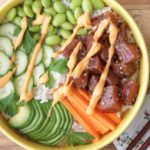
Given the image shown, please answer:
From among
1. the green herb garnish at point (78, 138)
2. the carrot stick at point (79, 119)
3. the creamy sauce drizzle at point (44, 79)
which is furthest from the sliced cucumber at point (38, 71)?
the green herb garnish at point (78, 138)

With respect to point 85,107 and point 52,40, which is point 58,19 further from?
point 85,107

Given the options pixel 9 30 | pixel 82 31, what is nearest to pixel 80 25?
pixel 82 31

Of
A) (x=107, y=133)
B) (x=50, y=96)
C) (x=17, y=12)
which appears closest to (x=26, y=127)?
(x=50, y=96)

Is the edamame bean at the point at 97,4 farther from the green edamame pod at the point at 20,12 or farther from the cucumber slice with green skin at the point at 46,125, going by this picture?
the cucumber slice with green skin at the point at 46,125

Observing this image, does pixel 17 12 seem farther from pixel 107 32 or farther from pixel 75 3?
pixel 107 32

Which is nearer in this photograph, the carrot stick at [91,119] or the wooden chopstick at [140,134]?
the carrot stick at [91,119]

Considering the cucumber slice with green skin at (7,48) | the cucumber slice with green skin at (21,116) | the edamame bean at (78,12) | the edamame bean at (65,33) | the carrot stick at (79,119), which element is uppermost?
the cucumber slice with green skin at (7,48)

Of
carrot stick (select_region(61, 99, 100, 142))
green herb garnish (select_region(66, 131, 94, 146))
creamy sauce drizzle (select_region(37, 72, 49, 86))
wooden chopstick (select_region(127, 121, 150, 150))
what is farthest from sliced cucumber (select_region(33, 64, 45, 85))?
wooden chopstick (select_region(127, 121, 150, 150))
